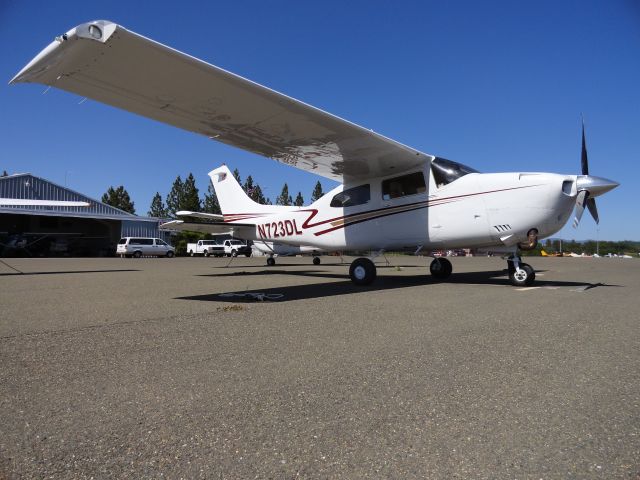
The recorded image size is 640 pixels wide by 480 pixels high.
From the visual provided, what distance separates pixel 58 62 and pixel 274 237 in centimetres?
842

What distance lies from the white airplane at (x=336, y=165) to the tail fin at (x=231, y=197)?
5.88 feet

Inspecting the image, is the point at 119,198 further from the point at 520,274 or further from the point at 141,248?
the point at 520,274

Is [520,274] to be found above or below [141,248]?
below

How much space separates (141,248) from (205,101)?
34375 mm

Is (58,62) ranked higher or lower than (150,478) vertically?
higher

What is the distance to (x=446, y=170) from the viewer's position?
9289 mm

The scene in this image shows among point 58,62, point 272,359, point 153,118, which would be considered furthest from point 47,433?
point 153,118

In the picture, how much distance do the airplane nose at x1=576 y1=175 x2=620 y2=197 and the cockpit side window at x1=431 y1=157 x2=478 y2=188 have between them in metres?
2.05

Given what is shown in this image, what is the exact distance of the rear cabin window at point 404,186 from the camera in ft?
31.4

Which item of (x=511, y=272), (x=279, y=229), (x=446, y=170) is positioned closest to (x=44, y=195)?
(x=279, y=229)

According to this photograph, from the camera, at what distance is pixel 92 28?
4.29 metres

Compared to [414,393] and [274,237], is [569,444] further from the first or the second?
Answer: [274,237]

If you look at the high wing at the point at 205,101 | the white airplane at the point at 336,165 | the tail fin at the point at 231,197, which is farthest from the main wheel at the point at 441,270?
the tail fin at the point at 231,197

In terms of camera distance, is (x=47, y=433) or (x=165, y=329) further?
(x=165, y=329)
